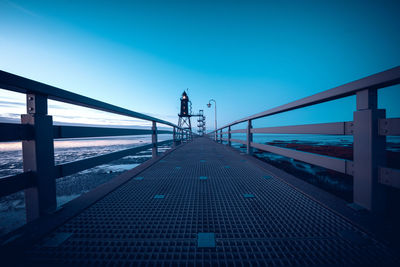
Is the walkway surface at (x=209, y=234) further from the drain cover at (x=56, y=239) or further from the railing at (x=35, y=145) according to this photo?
the railing at (x=35, y=145)

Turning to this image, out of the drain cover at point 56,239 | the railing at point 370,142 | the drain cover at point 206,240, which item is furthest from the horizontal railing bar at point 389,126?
the drain cover at point 56,239

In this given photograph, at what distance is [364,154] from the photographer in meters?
1.24

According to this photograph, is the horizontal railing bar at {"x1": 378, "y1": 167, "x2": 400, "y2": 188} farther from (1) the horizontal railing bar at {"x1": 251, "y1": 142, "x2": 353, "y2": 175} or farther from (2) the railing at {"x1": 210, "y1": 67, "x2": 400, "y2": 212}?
(1) the horizontal railing bar at {"x1": 251, "y1": 142, "x2": 353, "y2": 175}

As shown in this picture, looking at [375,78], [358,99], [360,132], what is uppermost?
[375,78]

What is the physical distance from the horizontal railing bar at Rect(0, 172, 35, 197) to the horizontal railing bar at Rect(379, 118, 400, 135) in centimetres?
264

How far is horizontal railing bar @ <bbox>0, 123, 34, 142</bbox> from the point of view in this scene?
1.04 m

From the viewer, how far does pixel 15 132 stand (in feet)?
3.62

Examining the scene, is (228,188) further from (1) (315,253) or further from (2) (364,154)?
(2) (364,154)

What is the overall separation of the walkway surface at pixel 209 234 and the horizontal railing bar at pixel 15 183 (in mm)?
411

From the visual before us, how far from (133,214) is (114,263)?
1.55 feet

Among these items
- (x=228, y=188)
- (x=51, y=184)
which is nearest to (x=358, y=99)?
(x=228, y=188)

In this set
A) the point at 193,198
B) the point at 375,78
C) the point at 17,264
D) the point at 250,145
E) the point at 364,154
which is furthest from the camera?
the point at 250,145

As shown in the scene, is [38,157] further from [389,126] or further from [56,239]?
[389,126]

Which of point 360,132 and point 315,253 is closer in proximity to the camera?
point 315,253
